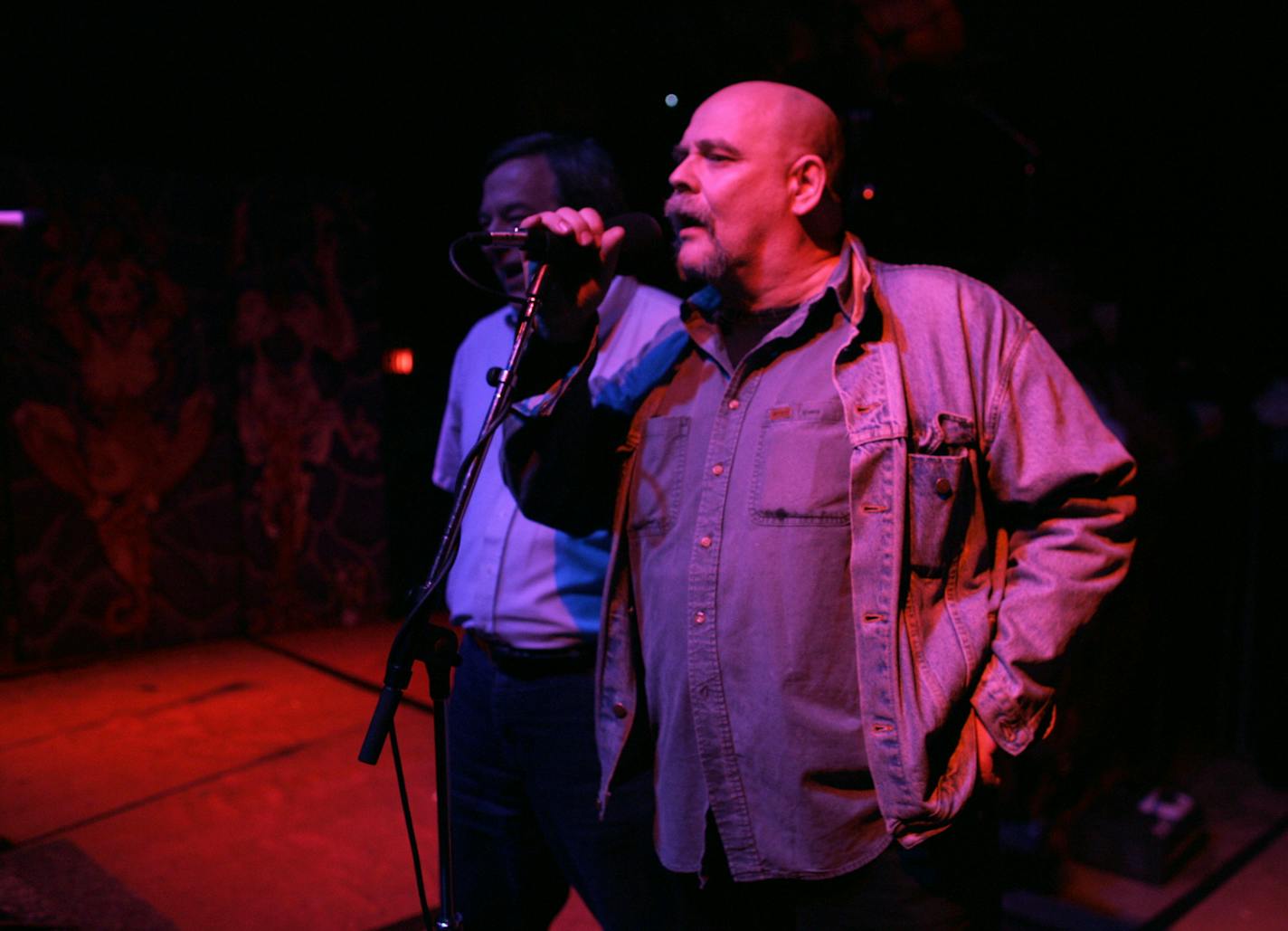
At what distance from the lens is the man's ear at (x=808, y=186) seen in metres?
1.45

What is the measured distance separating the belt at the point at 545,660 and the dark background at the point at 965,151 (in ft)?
4.96

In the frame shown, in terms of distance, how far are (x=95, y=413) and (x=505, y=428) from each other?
4.25 metres

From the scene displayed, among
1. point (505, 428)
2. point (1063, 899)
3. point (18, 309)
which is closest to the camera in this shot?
point (505, 428)

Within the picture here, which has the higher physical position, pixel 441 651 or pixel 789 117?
pixel 789 117

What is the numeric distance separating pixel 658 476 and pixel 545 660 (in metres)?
0.39

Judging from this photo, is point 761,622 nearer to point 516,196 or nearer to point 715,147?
point 715,147

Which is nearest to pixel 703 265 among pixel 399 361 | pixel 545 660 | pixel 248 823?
pixel 545 660

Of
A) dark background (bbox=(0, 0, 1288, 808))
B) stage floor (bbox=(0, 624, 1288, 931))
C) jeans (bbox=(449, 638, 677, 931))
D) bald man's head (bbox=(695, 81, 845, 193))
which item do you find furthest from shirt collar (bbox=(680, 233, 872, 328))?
stage floor (bbox=(0, 624, 1288, 931))

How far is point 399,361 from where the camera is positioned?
5.89 m

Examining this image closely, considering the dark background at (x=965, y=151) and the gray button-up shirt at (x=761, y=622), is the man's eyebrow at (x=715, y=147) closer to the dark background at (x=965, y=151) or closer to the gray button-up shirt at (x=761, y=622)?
the gray button-up shirt at (x=761, y=622)

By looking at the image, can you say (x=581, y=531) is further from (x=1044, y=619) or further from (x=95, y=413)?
(x=95, y=413)

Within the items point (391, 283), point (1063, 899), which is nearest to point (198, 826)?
point (1063, 899)

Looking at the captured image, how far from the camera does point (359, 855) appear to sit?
3.08 metres

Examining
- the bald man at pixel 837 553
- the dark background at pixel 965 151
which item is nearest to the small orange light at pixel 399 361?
the dark background at pixel 965 151
